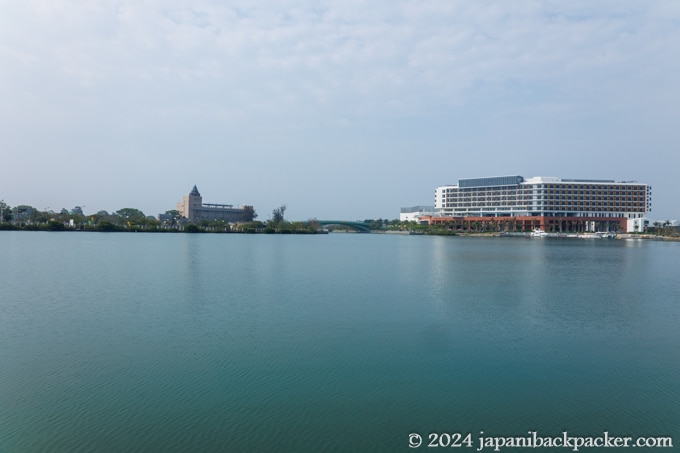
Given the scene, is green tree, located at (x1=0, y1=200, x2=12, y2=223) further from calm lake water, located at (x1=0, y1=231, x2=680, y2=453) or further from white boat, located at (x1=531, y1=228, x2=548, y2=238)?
white boat, located at (x1=531, y1=228, x2=548, y2=238)

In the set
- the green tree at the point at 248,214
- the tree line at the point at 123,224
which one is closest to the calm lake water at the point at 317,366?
the tree line at the point at 123,224

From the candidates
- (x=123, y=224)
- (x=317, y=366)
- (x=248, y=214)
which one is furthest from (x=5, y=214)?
(x=317, y=366)

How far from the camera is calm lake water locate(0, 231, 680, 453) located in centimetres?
773

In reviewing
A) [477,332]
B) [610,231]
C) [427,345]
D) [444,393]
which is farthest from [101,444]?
[610,231]

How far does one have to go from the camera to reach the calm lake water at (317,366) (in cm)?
773

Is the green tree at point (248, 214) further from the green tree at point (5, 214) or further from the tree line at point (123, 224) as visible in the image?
the green tree at point (5, 214)

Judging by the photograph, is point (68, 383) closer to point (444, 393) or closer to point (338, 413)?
point (338, 413)

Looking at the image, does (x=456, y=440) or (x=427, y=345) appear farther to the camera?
(x=427, y=345)

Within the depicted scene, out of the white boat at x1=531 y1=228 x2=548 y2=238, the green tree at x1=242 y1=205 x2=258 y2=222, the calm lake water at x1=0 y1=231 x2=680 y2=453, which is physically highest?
the green tree at x1=242 y1=205 x2=258 y2=222

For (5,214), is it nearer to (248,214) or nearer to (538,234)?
(248,214)

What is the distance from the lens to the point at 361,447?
7.11 meters

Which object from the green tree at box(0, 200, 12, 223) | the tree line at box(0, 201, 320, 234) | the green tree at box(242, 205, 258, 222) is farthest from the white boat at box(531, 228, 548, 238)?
the green tree at box(0, 200, 12, 223)

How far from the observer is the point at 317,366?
419 inches

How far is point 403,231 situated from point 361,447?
129 m
